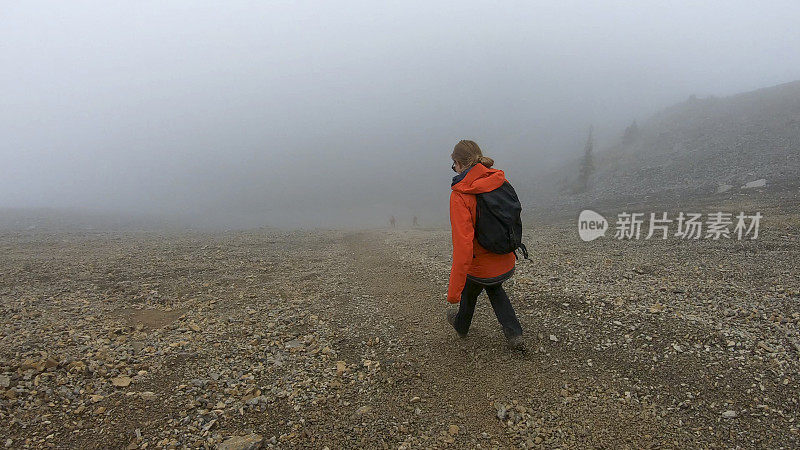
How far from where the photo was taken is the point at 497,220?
194 inches

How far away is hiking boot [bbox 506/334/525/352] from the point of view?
18.3 ft

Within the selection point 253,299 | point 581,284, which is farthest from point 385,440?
point 581,284

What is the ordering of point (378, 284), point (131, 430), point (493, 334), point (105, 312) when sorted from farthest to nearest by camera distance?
point (378, 284) → point (105, 312) → point (493, 334) → point (131, 430)

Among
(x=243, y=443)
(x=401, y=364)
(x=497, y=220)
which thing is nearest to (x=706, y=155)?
(x=497, y=220)

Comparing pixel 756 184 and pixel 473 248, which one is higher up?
pixel 756 184

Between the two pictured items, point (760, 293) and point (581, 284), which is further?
point (581, 284)

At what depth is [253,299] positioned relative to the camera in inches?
347

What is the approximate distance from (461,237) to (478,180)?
2.56ft

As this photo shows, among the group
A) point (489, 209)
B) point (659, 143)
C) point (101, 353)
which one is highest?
point (659, 143)

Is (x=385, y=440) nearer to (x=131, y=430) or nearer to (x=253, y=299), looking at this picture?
(x=131, y=430)

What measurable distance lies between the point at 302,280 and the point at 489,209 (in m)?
7.47

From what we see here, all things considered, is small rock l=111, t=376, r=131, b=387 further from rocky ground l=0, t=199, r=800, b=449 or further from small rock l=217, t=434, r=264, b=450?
small rock l=217, t=434, r=264, b=450

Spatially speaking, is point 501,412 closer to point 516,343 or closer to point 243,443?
point 516,343

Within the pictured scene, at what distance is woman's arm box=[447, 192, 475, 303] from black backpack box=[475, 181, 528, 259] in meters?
0.17
